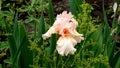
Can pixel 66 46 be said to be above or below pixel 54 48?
above

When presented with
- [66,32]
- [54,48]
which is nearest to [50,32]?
[66,32]

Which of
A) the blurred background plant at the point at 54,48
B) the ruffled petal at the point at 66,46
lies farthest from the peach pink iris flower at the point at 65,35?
the blurred background plant at the point at 54,48

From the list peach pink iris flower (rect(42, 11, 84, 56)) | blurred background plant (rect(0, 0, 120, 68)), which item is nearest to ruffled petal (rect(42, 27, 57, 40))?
peach pink iris flower (rect(42, 11, 84, 56))

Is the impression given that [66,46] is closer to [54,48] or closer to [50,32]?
[50,32]

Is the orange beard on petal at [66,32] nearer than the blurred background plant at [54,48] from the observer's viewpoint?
Yes

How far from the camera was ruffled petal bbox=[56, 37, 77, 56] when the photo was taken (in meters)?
1.75

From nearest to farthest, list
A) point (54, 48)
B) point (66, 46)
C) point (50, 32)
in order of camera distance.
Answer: point (66, 46) < point (50, 32) < point (54, 48)

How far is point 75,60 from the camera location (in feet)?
6.67

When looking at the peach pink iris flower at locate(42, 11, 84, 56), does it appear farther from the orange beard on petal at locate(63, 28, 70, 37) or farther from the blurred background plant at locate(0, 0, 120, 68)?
the blurred background plant at locate(0, 0, 120, 68)

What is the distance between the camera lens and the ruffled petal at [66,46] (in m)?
1.75

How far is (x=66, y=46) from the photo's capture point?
175 cm

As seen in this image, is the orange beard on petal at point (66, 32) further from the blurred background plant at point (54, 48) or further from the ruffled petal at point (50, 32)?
the blurred background plant at point (54, 48)

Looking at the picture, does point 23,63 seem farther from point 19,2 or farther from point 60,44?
point 19,2

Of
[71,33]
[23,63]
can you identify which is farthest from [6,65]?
[71,33]
